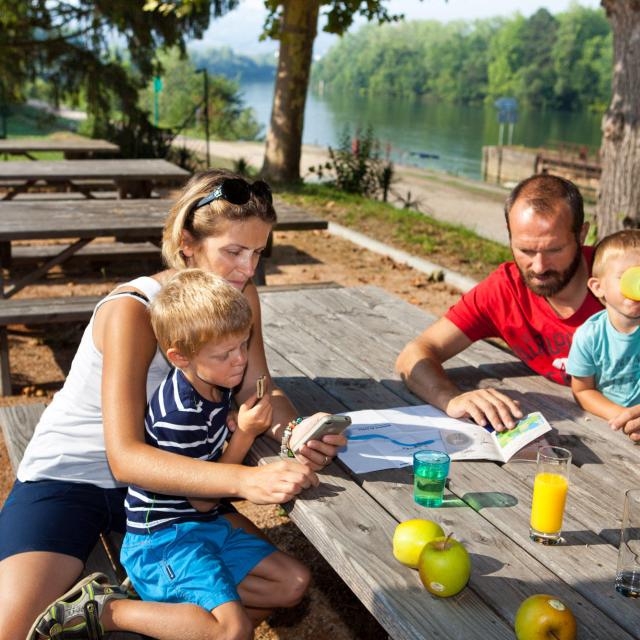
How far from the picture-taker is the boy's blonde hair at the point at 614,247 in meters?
2.54

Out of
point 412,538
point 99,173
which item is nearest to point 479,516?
point 412,538

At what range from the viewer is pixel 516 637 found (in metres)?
1.46

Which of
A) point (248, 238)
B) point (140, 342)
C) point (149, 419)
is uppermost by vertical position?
point (248, 238)

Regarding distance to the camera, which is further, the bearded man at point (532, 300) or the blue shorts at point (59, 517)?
the bearded man at point (532, 300)

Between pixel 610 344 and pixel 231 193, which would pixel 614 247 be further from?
pixel 231 193

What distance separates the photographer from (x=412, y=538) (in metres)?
1.69

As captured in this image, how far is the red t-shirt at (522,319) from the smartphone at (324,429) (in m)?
1.09

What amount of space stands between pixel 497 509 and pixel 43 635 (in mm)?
1147

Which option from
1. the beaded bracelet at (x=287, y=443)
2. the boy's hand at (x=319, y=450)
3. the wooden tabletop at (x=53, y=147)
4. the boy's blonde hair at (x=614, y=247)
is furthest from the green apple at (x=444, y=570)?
the wooden tabletop at (x=53, y=147)

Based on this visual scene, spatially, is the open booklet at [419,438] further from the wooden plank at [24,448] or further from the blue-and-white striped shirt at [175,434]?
the wooden plank at [24,448]

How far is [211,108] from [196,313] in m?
37.8

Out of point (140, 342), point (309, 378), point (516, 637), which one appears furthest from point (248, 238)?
point (516, 637)

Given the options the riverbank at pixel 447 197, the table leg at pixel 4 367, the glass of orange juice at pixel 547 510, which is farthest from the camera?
the riverbank at pixel 447 197

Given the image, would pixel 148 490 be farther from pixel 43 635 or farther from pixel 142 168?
pixel 142 168
